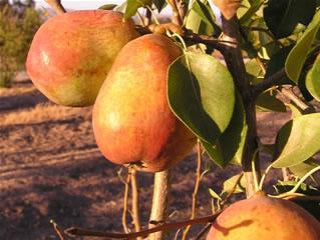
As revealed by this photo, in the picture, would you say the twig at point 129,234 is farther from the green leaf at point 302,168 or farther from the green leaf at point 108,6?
the green leaf at point 108,6

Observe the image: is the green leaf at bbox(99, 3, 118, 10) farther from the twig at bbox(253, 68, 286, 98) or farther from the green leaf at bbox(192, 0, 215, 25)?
the twig at bbox(253, 68, 286, 98)

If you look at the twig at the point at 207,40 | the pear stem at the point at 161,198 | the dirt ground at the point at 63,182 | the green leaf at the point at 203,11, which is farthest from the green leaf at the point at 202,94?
the dirt ground at the point at 63,182

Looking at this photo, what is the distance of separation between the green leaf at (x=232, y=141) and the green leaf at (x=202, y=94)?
0.02 metres

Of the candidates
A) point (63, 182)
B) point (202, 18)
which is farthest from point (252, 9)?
point (63, 182)

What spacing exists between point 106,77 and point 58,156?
4303mm

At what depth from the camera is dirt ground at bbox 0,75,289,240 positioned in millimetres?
3581

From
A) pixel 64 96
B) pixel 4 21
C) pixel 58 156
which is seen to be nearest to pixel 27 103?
pixel 58 156

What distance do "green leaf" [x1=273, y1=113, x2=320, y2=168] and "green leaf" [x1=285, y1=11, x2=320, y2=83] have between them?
6 centimetres

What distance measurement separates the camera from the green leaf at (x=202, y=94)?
50 cm

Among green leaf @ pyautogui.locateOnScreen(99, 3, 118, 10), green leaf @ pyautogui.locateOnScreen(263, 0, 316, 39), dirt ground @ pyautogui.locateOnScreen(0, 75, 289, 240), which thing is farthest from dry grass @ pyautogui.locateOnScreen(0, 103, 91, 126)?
green leaf @ pyautogui.locateOnScreen(263, 0, 316, 39)

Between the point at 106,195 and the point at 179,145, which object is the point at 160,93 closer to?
the point at 179,145

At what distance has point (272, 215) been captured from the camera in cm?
47

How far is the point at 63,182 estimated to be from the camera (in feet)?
13.5

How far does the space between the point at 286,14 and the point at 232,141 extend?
0.59 ft
